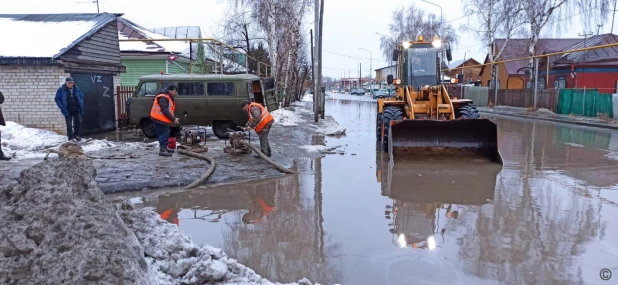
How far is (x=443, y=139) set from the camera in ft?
39.6

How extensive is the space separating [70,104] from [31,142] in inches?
49.8

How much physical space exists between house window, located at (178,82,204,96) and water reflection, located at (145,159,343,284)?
5.62 m

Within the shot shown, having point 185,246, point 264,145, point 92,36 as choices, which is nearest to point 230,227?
point 185,246

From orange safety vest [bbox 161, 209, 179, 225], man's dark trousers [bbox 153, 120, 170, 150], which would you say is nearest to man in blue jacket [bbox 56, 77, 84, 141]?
man's dark trousers [bbox 153, 120, 170, 150]

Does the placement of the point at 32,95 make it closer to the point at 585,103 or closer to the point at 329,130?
the point at 329,130

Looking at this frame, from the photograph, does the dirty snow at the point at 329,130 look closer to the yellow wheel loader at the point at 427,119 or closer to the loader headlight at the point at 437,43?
the yellow wheel loader at the point at 427,119

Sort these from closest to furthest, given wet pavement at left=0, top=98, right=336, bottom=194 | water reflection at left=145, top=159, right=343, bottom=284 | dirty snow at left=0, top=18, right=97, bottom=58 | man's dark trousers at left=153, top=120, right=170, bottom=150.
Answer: water reflection at left=145, top=159, right=343, bottom=284 < wet pavement at left=0, top=98, right=336, bottom=194 < man's dark trousers at left=153, top=120, right=170, bottom=150 < dirty snow at left=0, top=18, right=97, bottom=58

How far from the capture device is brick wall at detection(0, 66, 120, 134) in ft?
45.1

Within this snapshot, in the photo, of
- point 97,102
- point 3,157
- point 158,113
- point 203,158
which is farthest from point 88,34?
point 203,158

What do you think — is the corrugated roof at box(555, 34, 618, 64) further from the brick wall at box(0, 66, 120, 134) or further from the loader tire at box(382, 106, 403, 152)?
the brick wall at box(0, 66, 120, 134)

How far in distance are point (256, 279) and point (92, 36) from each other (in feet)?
41.6

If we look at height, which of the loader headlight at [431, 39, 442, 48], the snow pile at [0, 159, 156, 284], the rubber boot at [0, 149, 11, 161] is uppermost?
the loader headlight at [431, 39, 442, 48]

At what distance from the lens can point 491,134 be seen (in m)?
11.6

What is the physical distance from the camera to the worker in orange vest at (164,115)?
10305mm
